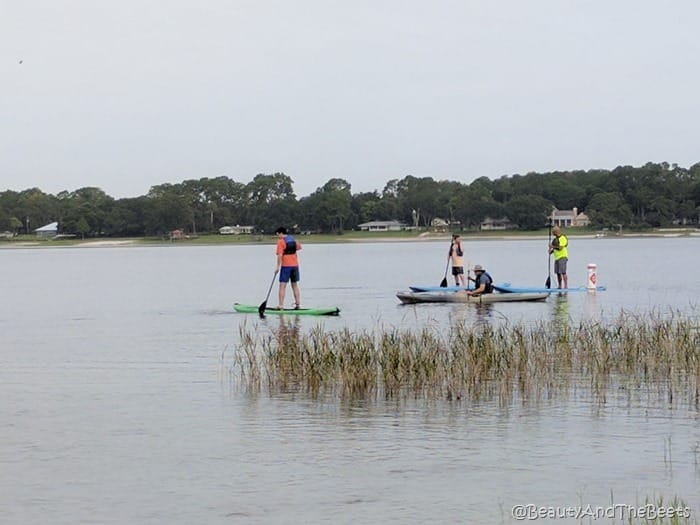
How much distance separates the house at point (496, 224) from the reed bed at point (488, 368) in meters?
140

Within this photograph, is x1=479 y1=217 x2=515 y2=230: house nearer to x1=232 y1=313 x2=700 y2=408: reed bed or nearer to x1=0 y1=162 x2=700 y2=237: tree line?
x1=0 y1=162 x2=700 y2=237: tree line

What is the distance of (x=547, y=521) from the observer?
32.8ft

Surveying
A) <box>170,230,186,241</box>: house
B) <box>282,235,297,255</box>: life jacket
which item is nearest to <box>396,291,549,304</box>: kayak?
<box>282,235,297,255</box>: life jacket

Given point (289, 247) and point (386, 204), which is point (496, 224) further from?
point (289, 247)

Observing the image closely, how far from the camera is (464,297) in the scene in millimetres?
31031

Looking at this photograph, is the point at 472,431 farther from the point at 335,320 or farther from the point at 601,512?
the point at 335,320

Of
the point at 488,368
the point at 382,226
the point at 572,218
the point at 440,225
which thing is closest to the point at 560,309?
the point at 488,368

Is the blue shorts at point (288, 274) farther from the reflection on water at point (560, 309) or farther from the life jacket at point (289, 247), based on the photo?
the reflection on water at point (560, 309)

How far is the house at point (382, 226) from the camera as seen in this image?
17238 cm

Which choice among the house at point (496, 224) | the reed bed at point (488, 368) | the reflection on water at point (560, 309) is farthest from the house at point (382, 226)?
the reed bed at point (488, 368)

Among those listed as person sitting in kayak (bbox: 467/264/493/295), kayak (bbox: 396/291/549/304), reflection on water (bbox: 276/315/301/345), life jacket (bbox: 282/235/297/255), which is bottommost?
reflection on water (bbox: 276/315/301/345)

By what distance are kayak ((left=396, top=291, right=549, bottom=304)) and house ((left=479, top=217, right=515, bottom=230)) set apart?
125682mm

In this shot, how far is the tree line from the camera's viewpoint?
152125mm

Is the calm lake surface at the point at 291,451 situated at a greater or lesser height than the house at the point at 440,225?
lesser
